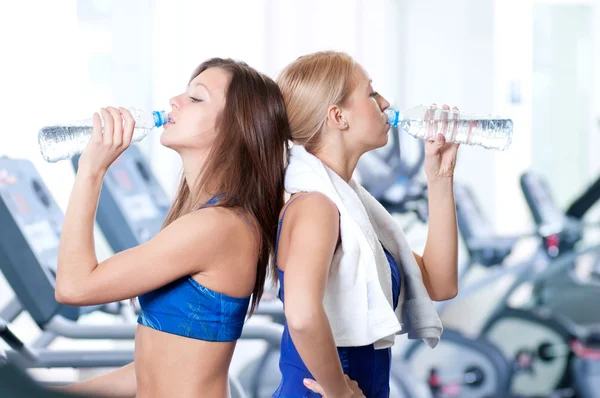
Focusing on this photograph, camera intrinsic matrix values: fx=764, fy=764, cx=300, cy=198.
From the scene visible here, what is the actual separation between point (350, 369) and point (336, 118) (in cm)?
40

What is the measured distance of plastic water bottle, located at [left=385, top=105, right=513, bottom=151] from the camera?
4.33 ft

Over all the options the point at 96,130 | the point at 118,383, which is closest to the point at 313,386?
the point at 118,383

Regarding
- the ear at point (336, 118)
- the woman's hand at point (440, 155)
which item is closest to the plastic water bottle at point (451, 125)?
the woman's hand at point (440, 155)

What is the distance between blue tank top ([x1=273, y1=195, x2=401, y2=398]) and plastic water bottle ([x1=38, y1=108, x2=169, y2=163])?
0.25 m

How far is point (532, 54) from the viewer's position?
687 cm

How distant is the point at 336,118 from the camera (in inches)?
→ 48.9

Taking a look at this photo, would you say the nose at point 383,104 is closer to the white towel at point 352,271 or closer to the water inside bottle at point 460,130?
the water inside bottle at point 460,130

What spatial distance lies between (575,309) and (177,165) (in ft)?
7.93

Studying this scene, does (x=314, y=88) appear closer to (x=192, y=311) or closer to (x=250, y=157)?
(x=250, y=157)

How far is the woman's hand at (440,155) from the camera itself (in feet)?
4.38

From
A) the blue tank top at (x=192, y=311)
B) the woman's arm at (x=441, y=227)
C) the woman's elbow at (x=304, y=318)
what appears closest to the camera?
the woman's elbow at (x=304, y=318)

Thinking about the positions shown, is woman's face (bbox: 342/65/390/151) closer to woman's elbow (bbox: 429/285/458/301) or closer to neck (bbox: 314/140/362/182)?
neck (bbox: 314/140/362/182)

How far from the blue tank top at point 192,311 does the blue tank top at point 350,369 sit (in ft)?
0.34

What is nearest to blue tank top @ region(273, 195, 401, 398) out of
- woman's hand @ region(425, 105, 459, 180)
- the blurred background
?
→ woman's hand @ region(425, 105, 459, 180)
